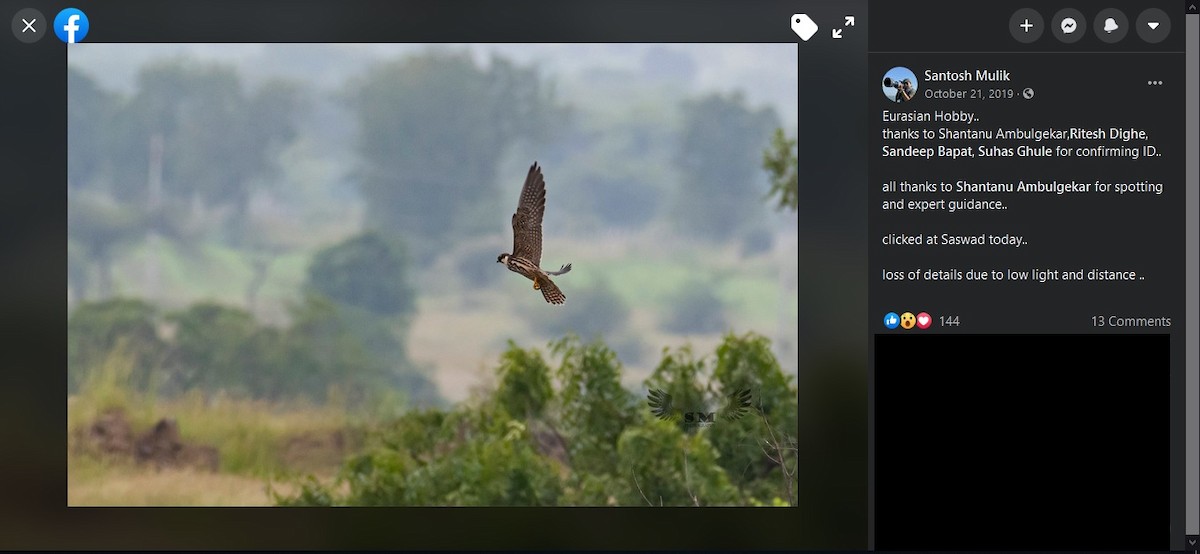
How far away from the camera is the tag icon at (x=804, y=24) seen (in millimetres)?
4309

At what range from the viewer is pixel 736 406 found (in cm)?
465

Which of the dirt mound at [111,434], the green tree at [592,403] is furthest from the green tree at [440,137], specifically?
the dirt mound at [111,434]

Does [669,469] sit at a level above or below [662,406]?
below

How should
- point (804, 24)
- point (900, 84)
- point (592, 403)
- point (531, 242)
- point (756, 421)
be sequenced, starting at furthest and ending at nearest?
point (592, 403), point (756, 421), point (531, 242), point (804, 24), point (900, 84)

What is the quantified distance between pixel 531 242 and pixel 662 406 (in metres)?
0.91

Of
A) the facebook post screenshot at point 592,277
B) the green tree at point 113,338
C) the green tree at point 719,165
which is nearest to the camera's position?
the facebook post screenshot at point 592,277

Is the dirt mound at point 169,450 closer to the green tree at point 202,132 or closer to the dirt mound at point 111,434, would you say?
the dirt mound at point 111,434

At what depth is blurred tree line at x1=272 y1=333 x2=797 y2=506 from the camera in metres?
4.57

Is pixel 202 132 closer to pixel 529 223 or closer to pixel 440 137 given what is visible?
pixel 440 137

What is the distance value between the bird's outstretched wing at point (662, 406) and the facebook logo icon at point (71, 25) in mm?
2786

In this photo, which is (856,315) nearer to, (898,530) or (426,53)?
(898,530)

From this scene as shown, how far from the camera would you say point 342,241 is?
4.60 metres

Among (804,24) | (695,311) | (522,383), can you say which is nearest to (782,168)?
(804,24)

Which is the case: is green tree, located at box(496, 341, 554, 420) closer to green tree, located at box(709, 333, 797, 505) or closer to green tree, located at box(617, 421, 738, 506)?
green tree, located at box(617, 421, 738, 506)
